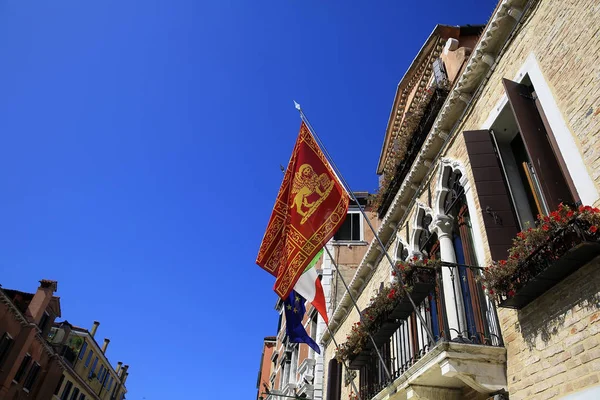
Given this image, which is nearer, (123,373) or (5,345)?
(5,345)

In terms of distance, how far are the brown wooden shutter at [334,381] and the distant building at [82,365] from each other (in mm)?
29315

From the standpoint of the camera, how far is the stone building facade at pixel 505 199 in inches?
150

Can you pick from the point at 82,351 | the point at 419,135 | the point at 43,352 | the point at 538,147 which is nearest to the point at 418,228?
the point at 419,135

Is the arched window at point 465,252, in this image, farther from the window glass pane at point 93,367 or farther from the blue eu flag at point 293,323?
the window glass pane at point 93,367

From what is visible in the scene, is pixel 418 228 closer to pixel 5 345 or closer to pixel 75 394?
pixel 5 345

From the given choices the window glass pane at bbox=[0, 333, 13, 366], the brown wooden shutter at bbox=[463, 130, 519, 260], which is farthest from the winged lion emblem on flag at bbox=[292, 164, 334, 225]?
the window glass pane at bbox=[0, 333, 13, 366]

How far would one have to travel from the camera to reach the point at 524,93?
494cm

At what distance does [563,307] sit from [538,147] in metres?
1.66

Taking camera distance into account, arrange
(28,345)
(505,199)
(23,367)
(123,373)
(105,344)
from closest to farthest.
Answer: (505,199) → (28,345) → (23,367) → (105,344) → (123,373)

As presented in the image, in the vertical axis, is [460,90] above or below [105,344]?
below

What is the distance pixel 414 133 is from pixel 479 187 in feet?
10.4

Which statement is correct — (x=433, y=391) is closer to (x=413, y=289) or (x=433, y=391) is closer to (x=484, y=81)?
(x=413, y=289)

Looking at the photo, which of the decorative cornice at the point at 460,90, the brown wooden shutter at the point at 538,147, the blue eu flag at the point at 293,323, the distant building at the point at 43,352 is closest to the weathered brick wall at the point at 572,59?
the brown wooden shutter at the point at 538,147

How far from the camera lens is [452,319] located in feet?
18.7
